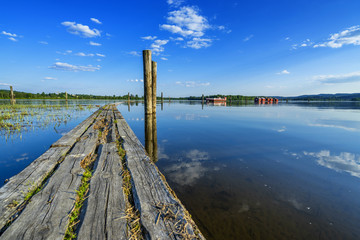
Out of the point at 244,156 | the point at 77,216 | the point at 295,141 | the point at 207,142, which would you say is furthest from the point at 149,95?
the point at 77,216

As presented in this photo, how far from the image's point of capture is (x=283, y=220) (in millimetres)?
2180

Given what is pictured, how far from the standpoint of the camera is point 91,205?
171 centimetres

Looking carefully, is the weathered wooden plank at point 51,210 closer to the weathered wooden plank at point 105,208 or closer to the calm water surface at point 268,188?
the weathered wooden plank at point 105,208

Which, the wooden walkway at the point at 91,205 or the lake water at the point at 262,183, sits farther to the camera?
the lake water at the point at 262,183

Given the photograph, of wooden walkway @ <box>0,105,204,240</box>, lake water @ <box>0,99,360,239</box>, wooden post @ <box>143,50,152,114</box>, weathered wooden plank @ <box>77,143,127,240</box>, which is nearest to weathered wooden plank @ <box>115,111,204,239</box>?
wooden walkway @ <box>0,105,204,240</box>

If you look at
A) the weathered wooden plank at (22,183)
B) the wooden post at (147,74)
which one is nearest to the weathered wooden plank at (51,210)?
the weathered wooden plank at (22,183)

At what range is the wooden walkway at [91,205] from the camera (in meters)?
1.37

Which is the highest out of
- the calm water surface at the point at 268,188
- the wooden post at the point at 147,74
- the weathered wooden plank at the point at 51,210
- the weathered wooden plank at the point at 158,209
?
the wooden post at the point at 147,74

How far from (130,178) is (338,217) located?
124 inches

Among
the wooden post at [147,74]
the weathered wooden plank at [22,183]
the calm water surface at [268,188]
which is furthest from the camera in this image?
the wooden post at [147,74]

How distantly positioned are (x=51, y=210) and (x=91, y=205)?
39 cm

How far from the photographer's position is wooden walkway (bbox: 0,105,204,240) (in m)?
1.37

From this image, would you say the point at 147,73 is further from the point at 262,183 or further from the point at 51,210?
the point at 51,210

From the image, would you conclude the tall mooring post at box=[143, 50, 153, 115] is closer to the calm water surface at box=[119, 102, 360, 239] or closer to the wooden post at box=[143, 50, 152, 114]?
the wooden post at box=[143, 50, 152, 114]
